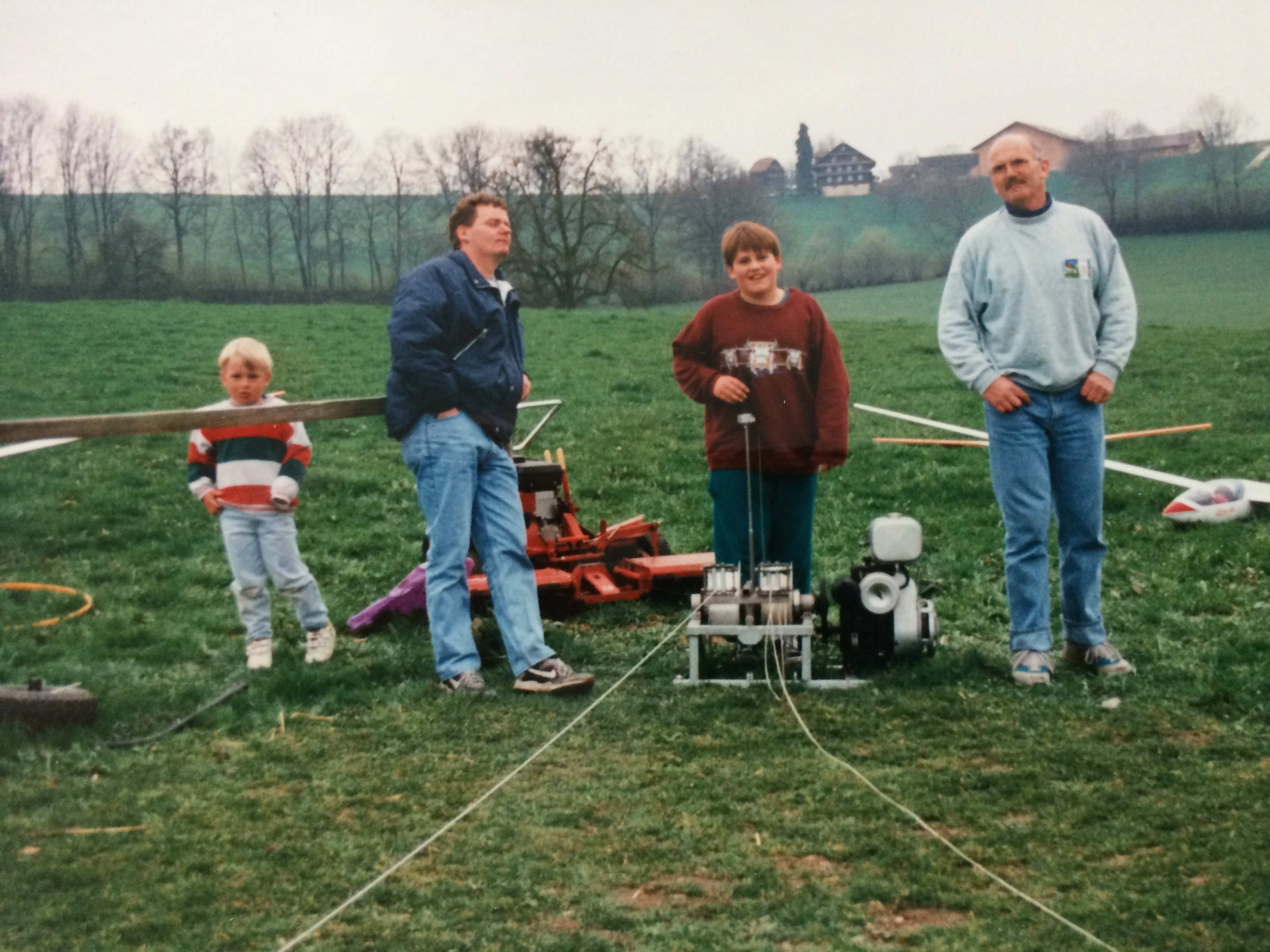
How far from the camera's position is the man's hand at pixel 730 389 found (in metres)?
4.80

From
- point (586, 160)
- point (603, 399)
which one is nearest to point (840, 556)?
point (603, 399)

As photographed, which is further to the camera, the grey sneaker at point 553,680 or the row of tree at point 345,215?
the row of tree at point 345,215

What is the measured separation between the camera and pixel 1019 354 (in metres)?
4.55

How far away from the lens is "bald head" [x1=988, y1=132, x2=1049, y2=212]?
4551 millimetres

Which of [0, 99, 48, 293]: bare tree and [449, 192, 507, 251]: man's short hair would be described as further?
[0, 99, 48, 293]: bare tree

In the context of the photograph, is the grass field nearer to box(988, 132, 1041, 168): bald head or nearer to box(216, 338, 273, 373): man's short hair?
box(216, 338, 273, 373): man's short hair

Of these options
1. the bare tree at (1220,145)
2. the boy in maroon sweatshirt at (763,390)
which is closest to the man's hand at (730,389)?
the boy in maroon sweatshirt at (763,390)

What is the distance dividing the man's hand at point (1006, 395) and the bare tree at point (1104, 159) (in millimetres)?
10923

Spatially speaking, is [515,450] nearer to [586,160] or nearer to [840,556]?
[840,556]

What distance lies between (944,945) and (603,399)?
10478mm

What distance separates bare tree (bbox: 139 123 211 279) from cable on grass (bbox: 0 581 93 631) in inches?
264

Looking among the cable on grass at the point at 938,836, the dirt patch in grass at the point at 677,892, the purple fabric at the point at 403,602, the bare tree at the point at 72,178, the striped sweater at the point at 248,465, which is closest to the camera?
the cable on grass at the point at 938,836

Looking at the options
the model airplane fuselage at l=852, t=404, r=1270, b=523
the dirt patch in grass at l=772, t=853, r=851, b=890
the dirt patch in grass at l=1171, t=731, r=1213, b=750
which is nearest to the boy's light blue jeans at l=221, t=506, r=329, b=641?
the dirt patch in grass at l=772, t=853, r=851, b=890

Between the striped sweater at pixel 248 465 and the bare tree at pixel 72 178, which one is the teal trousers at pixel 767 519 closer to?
the striped sweater at pixel 248 465
